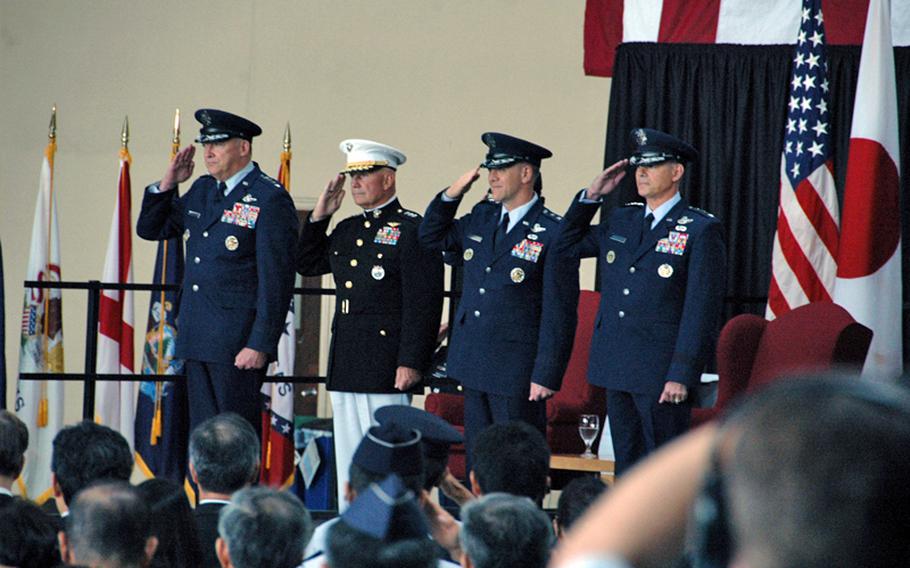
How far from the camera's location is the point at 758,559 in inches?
20.6

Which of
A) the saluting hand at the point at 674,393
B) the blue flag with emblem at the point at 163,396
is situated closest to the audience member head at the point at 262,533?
the saluting hand at the point at 674,393

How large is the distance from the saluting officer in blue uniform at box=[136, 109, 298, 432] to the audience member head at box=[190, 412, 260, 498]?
1.46m

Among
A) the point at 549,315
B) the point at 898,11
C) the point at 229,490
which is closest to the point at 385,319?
the point at 549,315

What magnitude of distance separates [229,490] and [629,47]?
400cm

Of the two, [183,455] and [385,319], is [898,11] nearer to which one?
[385,319]

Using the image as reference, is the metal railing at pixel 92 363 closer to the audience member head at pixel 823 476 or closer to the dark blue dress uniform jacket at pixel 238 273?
the dark blue dress uniform jacket at pixel 238 273

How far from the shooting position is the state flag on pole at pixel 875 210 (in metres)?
4.99

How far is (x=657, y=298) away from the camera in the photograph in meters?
3.99

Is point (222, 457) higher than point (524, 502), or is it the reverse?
point (524, 502)

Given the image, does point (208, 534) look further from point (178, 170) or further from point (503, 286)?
point (178, 170)

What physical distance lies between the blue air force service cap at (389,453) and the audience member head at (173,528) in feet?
1.22

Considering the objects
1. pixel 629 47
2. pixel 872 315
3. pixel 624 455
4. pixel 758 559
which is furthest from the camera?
pixel 629 47

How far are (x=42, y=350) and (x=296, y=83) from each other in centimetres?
274

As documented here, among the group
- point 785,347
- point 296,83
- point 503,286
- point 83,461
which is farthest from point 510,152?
point 296,83
